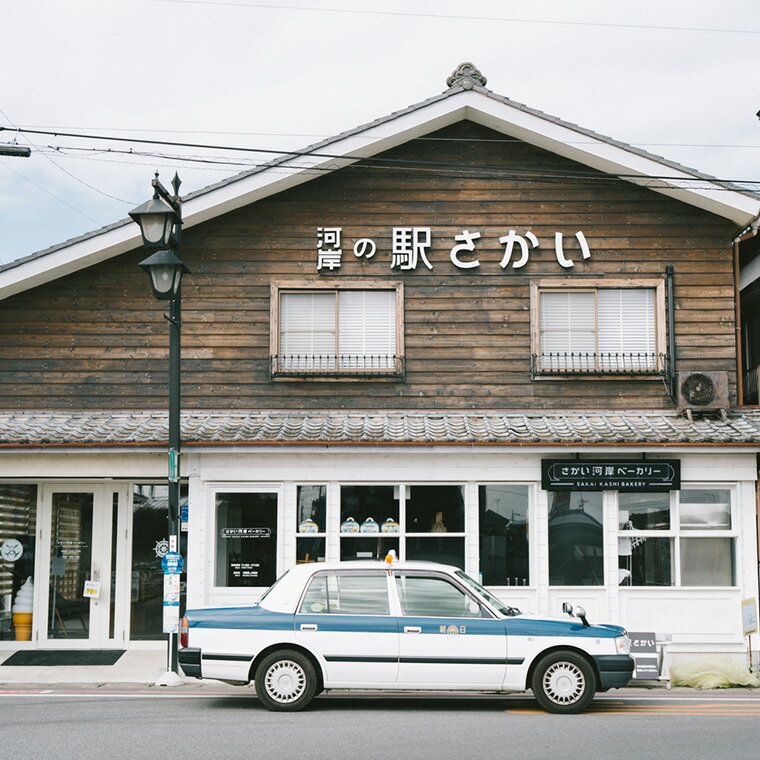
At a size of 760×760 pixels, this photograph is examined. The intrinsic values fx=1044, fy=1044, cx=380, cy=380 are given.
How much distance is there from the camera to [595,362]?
644 inches

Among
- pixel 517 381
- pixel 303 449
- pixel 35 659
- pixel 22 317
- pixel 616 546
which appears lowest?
pixel 35 659

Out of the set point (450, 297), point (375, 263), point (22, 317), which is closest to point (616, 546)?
point (450, 297)

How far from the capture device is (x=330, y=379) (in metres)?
16.3

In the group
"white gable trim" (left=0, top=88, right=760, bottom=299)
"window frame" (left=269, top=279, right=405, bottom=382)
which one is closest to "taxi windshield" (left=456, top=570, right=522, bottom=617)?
"window frame" (left=269, top=279, right=405, bottom=382)

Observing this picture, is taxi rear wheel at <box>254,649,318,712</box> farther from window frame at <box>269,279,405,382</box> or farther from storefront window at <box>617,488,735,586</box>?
window frame at <box>269,279,405,382</box>

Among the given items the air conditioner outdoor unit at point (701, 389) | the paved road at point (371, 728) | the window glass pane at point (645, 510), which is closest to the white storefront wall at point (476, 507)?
the window glass pane at point (645, 510)

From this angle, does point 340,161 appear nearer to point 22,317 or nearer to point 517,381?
point 517,381

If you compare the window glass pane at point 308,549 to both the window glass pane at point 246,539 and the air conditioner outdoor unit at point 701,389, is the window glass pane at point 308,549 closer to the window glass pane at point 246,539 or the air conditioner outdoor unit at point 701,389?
the window glass pane at point 246,539

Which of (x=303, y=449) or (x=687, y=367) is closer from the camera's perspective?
(x=303, y=449)

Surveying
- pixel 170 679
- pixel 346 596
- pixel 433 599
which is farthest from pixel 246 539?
pixel 433 599

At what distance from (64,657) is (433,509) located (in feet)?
18.7

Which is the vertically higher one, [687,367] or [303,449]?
[687,367]

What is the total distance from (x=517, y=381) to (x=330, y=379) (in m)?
2.92

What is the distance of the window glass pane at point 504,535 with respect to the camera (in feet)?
49.6
